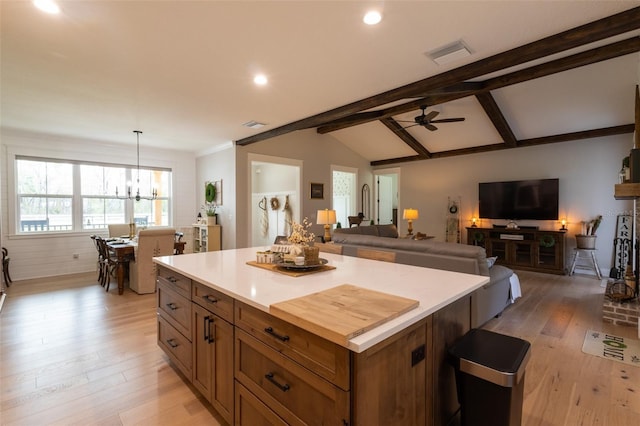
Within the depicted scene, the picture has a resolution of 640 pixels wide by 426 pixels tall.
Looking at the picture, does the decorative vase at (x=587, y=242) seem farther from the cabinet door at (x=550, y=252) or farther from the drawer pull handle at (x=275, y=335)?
the drawer pull handle at (x=275, y=335)

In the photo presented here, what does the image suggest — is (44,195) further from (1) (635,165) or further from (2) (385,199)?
(1) (635,165)

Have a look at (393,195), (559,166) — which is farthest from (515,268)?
(393,195)

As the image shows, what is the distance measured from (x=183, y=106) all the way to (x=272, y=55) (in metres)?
1.91

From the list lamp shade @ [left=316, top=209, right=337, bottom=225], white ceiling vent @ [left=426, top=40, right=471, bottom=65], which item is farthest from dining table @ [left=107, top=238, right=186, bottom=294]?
white ceiling vent @ [left=426, top=40, right=471, bottom=65]

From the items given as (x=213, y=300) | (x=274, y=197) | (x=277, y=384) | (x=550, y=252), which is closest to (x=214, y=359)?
(x=213, y=300)

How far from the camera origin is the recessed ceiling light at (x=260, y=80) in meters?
3.17

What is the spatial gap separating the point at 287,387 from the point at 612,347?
3329 millimetres

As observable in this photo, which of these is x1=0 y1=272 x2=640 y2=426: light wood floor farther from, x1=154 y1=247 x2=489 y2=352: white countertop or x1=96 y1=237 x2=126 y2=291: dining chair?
x1=154 y1=247 x2=489 y2=352: white countertop

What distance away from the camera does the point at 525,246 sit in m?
6.12

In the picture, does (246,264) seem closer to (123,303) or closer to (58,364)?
(58,364)

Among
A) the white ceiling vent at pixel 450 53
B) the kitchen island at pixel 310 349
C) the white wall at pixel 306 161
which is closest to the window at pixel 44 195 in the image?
the white wall at pixel 306 161

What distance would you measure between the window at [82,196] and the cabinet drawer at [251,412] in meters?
5.31

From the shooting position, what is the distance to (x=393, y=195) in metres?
10.6

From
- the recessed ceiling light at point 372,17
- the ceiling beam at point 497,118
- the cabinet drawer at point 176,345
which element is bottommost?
the cabinet drawer at point 176,345
